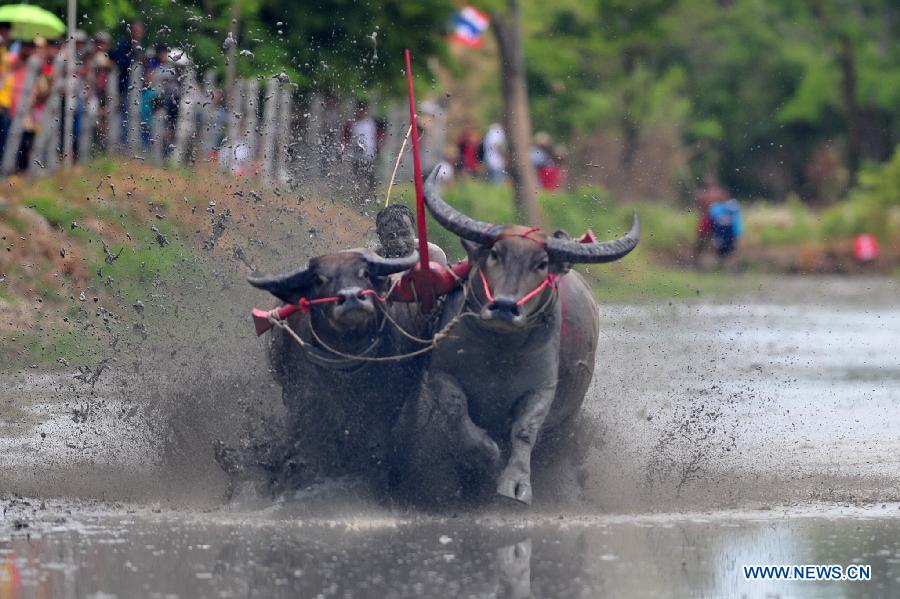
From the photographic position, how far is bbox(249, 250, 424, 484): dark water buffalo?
441 inches

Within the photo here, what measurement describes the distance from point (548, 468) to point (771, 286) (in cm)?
2362

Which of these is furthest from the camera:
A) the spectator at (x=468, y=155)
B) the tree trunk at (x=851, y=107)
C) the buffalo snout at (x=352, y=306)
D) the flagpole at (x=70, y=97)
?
the tree trunk at (x=851, y=107)

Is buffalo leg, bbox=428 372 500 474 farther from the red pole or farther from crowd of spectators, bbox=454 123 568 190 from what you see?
crowd of spectators, bbox=454 123 568 190

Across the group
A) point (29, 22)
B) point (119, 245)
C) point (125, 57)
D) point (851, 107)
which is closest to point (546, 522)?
point (119, 245)

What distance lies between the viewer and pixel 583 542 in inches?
411

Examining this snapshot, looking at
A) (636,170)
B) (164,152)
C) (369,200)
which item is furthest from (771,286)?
(369,200)

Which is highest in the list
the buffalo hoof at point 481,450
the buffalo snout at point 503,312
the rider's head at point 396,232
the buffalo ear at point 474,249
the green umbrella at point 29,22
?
the green umbrella at point 29,22

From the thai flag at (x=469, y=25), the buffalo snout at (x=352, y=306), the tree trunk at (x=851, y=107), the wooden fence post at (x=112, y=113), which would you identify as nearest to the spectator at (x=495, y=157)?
the thai flag at (x=469, y=25)

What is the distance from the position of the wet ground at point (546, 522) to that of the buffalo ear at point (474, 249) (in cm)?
145

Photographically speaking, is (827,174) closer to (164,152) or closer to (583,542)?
(164,152)

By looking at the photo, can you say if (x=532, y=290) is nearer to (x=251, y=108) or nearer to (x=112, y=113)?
(x=112, y=113)

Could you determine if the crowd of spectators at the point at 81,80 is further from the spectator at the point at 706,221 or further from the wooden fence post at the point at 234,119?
the spectator at the point at 706,221

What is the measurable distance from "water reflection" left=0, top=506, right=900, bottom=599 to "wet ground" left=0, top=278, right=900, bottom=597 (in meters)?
0.02

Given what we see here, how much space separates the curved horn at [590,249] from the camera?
11.1 meters
